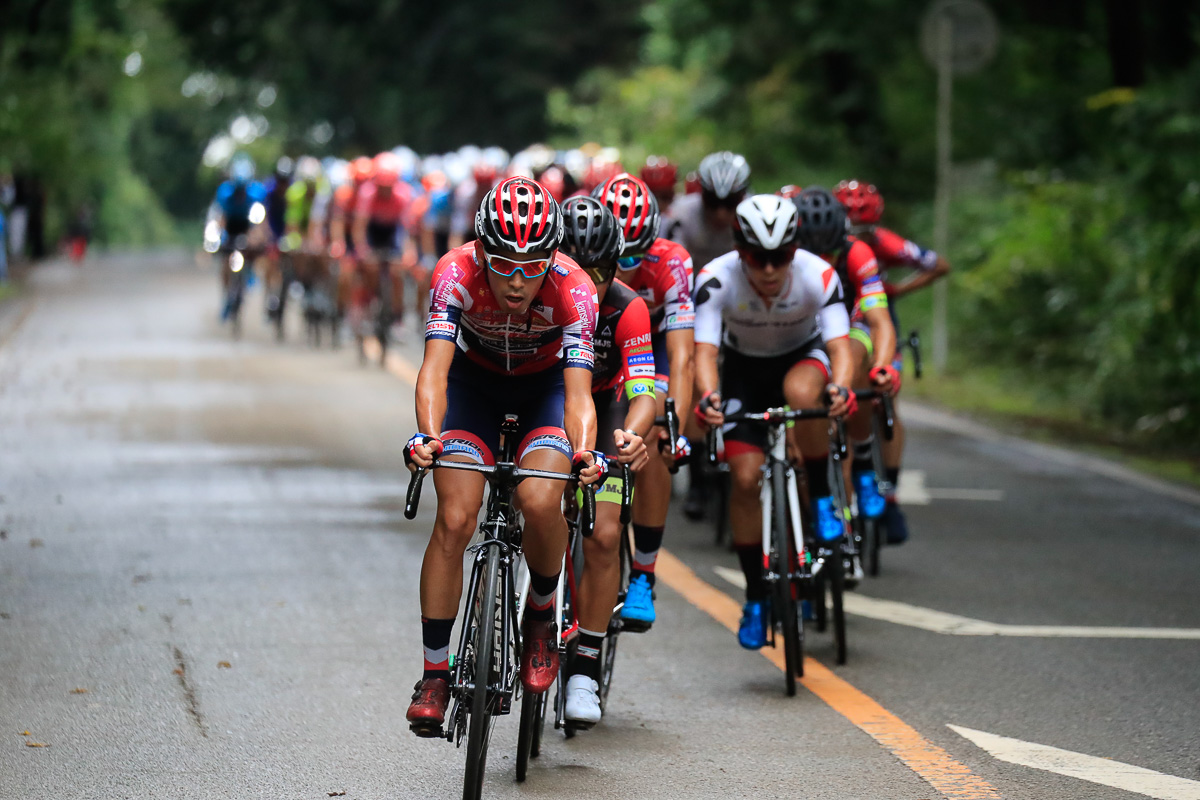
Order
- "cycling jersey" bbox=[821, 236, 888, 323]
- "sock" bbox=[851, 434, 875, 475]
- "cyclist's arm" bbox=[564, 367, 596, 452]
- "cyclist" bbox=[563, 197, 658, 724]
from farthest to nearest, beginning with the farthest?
"sock" bbox=[851, 434, 875, 475]
"cycling jersey" bbox=[821, 236, 888, 323]
"cyclist" bbox=[563, 197, 658, 724]
"cyclist's arm" bbox=[564, 367, 596, 452]

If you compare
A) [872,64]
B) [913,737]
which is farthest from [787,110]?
[913,737]

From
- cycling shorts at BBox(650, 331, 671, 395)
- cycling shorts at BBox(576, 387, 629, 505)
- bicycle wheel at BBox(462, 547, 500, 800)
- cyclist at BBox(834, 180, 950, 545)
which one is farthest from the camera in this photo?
cyclist at BBox(834, 180, 950, 545)

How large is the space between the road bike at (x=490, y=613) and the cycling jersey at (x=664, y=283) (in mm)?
1938

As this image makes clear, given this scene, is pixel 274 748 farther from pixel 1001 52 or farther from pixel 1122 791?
pixel 1001 52

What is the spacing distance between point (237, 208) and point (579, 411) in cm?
1865

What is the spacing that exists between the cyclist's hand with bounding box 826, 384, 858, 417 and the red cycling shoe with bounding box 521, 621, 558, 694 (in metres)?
1.94

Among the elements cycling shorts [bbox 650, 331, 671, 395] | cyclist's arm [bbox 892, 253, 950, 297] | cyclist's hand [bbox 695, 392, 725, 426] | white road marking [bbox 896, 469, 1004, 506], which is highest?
cyclist's arm [bbox 892, 253, 950, 297]

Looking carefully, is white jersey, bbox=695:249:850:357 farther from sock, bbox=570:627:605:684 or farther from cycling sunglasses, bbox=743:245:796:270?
sock, bbox=570:627:605:684

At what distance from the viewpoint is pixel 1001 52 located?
87.6ft

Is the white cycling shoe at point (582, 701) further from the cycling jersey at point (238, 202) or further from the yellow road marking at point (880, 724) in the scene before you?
the cycling jersey at point (238, 202)

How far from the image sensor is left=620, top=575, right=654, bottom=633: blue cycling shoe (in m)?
6.89

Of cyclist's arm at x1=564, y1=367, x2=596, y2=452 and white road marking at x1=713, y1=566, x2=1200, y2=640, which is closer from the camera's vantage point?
cyclist's arm at x1=564, y1=367, x2=596, y2=452

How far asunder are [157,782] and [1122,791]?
304 centimetres

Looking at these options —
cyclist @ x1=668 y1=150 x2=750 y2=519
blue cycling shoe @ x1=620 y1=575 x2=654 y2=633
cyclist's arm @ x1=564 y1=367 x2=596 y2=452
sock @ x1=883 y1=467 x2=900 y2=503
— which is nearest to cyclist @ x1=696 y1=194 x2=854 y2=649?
blue cycling shoe @ x1=620 y1=575 x2=654 y2=633
